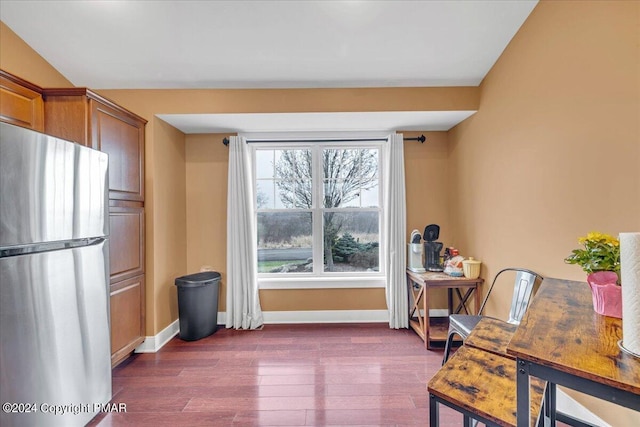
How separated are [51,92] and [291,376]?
9.02 feet

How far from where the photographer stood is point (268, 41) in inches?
92.3

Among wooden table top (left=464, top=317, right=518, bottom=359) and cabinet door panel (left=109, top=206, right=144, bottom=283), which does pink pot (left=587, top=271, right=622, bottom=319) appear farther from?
cabinet door panel (left=109, top=206, right=144, bottom=283)

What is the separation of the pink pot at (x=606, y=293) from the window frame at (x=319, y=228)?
241 centimetres

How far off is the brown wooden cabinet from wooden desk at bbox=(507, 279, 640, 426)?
2.63 metres

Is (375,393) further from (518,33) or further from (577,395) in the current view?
(518,33)

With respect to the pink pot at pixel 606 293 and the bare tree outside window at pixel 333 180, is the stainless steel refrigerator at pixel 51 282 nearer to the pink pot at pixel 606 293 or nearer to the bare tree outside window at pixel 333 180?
the bare tree outside window at pixel 333 180

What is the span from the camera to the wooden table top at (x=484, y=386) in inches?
41.3

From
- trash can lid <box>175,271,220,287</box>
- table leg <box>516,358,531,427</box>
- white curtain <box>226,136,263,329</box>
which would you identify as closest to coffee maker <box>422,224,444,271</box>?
white curtain <box>226,136,263,329</box>

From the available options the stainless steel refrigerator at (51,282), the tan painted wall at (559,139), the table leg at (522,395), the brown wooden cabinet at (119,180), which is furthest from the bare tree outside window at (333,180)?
the table leg at (522,395)

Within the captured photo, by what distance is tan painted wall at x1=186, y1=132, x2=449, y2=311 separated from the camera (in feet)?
11.3

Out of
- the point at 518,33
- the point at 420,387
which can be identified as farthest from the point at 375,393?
the point at 518,33

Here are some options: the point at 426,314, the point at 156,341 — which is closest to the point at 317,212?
the point at 426,314

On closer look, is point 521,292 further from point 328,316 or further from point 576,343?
point 328,316

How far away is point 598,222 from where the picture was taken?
163cm
